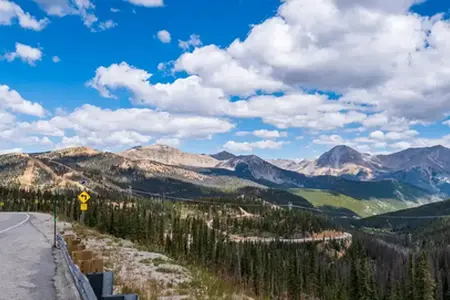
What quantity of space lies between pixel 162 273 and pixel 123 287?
186 inches

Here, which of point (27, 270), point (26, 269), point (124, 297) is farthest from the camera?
point (26, 269)

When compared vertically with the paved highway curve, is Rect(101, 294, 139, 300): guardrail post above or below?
above

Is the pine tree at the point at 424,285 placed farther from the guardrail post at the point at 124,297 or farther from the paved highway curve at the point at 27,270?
the guardrail post at the point at 124,297

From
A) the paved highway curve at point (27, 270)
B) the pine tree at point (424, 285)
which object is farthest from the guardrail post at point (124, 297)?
the pine tree at point (424, 285)

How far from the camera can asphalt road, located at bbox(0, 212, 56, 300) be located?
11648mm

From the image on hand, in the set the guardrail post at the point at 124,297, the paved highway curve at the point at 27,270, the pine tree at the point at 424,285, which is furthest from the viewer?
the pine tree at the point at 424,285

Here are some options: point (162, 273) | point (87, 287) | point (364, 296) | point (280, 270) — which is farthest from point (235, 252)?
point (87, 287)

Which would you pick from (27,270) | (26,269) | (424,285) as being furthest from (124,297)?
(424,285)

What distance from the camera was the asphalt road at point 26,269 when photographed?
11648 mm

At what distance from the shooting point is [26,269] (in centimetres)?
1520

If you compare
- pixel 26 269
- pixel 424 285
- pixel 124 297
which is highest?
pixel 124 297

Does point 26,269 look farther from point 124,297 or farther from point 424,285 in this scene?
point 424,285

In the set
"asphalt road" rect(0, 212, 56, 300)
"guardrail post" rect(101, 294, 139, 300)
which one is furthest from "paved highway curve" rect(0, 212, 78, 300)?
"guardrail post" rect(101, 294, 139, 300)

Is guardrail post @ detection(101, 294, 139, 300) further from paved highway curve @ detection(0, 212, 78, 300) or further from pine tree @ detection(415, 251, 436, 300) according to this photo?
pine tree @ detection(415, 251, 436, 300)
